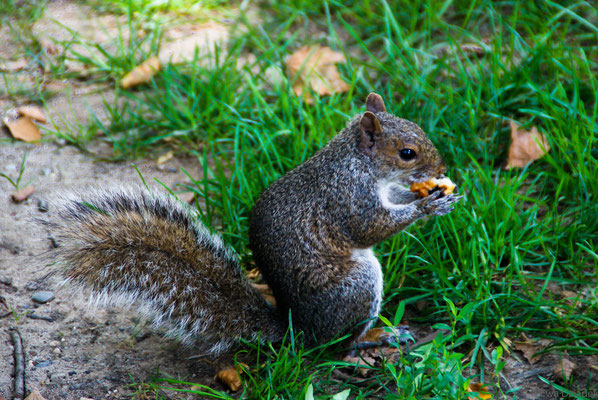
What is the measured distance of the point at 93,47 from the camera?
323 centimetres

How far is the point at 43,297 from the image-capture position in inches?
83.0

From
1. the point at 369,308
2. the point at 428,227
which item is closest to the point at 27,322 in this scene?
the point at 369,308

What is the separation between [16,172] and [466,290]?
5.85 feet

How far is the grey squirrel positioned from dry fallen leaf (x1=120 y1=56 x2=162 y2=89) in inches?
49.5

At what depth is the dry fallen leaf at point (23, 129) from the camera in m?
2.78

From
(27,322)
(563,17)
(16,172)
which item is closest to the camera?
(27,322)

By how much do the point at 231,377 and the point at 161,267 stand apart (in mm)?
374

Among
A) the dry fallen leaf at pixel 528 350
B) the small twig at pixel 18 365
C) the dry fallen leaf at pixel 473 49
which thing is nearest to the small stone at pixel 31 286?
the small twig at pixel 18 365

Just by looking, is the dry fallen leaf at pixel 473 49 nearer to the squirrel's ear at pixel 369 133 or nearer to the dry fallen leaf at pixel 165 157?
the squirrel's ear at pixel 369 133

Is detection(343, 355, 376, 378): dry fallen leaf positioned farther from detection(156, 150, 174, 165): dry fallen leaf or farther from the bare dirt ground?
detection(156, 150, 174, 165): dry fallen leaf

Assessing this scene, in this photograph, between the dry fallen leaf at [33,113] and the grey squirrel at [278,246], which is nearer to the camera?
the grey squirrel at [278,246]

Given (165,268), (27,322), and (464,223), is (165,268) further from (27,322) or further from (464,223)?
(464,223)

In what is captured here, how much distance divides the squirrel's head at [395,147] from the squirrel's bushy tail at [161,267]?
0.53 metres

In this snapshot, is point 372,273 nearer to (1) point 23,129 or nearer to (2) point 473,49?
(2) point 473,49
